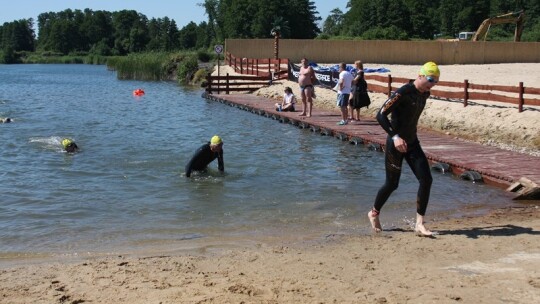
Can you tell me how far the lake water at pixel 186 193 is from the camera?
8.01m

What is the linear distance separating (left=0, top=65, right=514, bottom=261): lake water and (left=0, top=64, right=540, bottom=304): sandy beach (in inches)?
26.1

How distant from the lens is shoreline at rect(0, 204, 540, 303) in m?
5.33

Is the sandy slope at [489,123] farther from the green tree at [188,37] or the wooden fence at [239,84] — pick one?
the green tree at [188,37]

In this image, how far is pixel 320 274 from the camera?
597cm

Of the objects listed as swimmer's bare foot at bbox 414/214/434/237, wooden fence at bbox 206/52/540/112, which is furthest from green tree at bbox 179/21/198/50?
swimmer's bare foot at bbox 414/214/434/237

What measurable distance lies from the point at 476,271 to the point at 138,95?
32.7m

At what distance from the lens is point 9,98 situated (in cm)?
3578

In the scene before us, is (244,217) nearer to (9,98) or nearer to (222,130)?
(222,130)

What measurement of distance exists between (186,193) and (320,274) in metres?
4.97

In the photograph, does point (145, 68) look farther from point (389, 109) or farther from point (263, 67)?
point (389, 109)

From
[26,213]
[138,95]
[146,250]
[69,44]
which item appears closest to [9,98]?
[138,95]

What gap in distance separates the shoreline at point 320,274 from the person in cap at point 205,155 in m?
3.82

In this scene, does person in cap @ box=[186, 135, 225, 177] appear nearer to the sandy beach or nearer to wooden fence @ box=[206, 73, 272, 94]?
the sandy beach

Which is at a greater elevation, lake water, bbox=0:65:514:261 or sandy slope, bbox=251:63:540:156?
sandy slope, bbox=251:63:540:156
